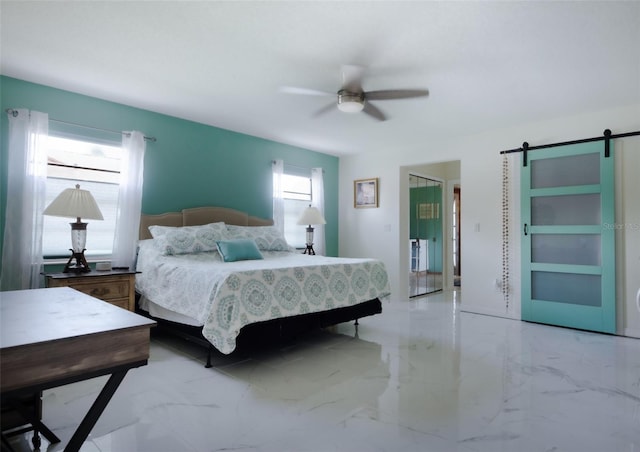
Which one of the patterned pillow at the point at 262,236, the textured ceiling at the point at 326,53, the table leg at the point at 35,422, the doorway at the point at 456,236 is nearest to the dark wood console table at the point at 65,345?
the table leg at the point at 35,422

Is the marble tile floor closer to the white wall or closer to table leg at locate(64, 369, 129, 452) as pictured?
table leg at locate(64, 369, 129, 452)

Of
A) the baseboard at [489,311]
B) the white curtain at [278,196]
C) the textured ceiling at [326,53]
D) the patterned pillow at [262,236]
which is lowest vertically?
the baseboard at [489,311]

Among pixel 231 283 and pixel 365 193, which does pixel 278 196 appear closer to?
pixel 365 193

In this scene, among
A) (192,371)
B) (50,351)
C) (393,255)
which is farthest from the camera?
(393,255)

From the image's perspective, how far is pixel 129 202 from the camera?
388cm

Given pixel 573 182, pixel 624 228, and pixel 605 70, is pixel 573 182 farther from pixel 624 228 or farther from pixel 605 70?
pixel 605 70

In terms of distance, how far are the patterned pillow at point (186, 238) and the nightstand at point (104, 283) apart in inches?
16.9

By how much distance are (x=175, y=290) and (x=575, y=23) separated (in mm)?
3392

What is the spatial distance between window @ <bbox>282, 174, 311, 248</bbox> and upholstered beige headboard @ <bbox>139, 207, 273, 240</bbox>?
1.94 feet

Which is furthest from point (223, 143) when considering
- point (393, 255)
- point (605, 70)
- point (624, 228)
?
point (624, 228)

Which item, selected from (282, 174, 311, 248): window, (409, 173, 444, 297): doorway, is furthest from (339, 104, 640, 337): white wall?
(282, 174, 311, 248): window

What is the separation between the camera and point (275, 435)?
1.88m

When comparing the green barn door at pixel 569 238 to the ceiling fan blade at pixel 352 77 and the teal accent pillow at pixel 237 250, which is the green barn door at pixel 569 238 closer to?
the ceiling fan blade at pixel 352 77

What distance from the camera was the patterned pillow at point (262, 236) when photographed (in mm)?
4386
